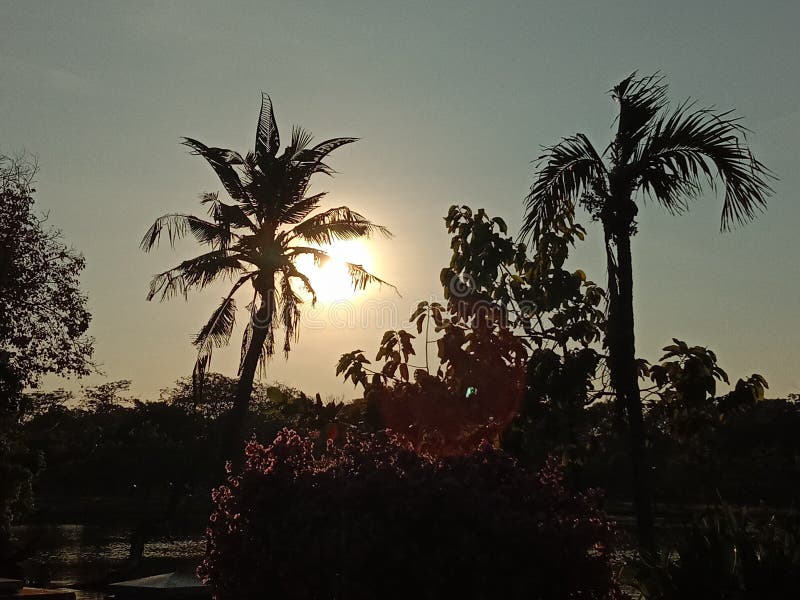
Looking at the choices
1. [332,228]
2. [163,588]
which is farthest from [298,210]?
[163,588]

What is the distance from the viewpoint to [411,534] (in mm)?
8492

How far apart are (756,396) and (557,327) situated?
2.55 metres

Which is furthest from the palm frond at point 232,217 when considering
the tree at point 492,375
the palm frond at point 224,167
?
the tree at point 492,375

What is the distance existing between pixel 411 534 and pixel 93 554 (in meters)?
23.1

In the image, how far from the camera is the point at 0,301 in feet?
89.9

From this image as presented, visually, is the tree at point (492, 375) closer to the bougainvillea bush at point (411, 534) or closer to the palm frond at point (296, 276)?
the bougainvillea bush at point (411, 534)

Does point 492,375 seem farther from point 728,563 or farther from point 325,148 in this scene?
point 325,148

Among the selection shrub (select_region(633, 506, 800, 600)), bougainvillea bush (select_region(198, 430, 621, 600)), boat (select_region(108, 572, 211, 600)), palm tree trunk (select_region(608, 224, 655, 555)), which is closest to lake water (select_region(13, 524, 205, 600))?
boat (select_region(108, 572, 211, 600))

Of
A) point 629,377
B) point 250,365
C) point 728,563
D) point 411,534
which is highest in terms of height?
point 250,365

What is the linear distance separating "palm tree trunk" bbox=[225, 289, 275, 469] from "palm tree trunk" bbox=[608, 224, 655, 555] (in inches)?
610

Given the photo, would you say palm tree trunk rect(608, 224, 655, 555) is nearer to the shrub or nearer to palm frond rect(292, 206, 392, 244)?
the shrub

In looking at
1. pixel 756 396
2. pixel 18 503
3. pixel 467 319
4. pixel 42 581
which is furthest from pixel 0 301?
pixel 756 396

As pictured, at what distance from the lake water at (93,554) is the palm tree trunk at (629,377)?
10736mm

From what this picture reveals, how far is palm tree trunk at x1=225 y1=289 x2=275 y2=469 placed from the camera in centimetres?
2450
